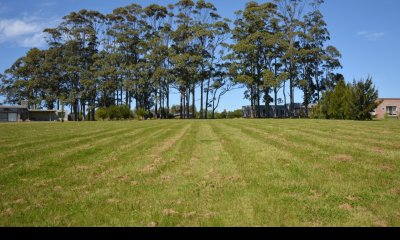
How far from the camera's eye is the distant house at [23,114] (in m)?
73.4

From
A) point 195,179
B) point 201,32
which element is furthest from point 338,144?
point 201,32

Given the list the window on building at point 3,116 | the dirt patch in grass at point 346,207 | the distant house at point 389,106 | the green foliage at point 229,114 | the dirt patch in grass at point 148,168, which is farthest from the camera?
the window on building at point 3,116

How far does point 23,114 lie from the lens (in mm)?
74938

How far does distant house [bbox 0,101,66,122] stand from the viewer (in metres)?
73.4

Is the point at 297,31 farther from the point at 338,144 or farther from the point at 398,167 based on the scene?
the point at 398,167

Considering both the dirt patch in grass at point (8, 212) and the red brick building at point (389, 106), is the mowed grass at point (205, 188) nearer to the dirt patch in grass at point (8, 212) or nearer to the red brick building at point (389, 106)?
the dirt patch in grass at point (8, 212)

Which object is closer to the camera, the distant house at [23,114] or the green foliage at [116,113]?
the green foliage at [116,113]

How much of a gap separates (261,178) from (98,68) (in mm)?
68760

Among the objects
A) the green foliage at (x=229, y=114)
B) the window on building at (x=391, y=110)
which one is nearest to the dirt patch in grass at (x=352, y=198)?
the green foliage at (x=229, y=114)

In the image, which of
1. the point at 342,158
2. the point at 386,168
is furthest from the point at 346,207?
the point at 342,158

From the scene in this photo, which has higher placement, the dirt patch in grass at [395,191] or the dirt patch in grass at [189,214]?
the dirt patch in grass at [395,191]

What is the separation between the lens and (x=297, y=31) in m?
62.5

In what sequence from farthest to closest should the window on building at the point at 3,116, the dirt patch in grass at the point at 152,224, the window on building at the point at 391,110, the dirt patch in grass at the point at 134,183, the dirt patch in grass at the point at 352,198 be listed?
the window on building at the point at 3,116, the window on building at the point at 391,110, the dirt patch in grass at the point at 134,183, the dirt patch in grass at the point at 352,198, the dirt patch in grass at the point at 152,224

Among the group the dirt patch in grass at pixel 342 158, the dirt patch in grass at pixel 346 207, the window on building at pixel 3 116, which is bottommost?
the dirt patch in grass at pixel 346 207
